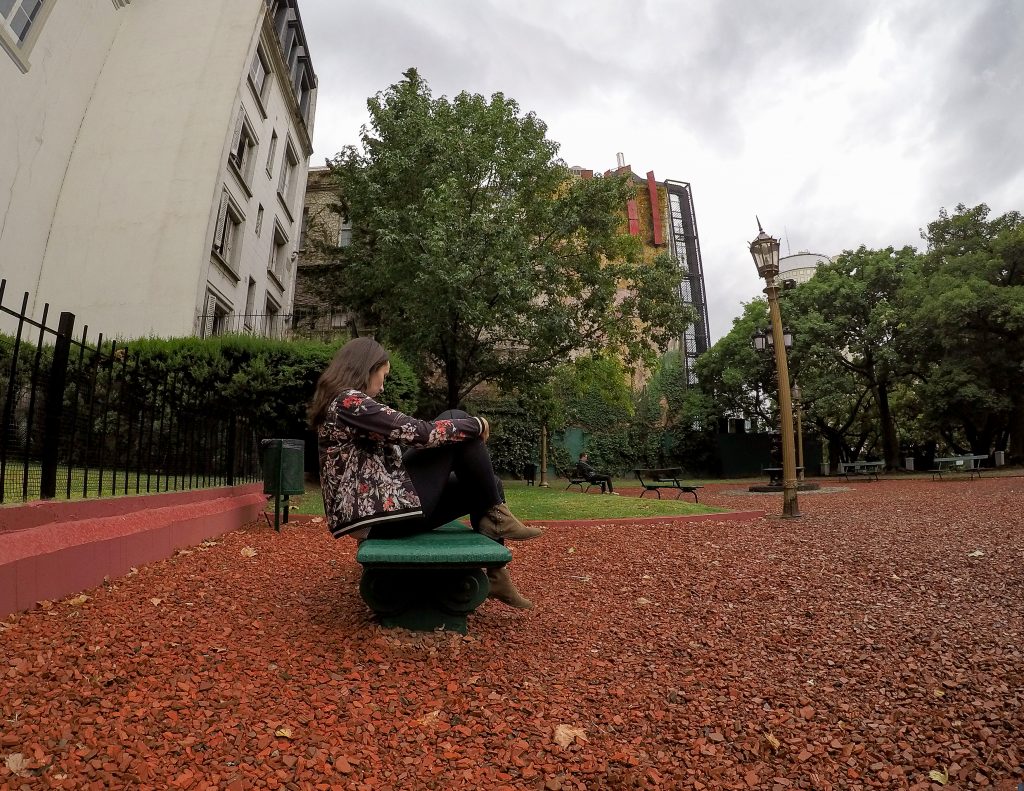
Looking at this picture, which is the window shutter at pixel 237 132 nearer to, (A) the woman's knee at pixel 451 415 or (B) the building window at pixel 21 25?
(B) the building window at pixel 21 25

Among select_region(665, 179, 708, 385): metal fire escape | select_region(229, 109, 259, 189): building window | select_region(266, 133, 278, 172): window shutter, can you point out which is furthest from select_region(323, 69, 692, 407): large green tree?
select_region(665, 179, 708, 385): metal fire escape

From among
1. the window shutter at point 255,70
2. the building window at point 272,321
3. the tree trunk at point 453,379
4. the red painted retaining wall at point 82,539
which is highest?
the window shutter at point 255,70

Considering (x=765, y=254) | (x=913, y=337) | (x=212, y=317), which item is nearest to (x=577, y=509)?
(x=765, y=254)

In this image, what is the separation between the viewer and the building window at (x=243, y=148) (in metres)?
16.1

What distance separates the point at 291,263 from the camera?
21.9 m

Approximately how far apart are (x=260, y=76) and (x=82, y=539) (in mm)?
19293

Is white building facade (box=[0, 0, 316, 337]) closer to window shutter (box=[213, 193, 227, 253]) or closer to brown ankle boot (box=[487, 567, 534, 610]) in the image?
window shutter (box=[213, 193, 227, 253])

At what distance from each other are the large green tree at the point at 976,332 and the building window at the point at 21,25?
2848 centimetres

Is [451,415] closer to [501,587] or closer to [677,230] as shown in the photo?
[501,587]

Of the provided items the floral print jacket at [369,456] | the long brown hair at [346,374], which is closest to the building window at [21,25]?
the long brown hair at [346,374]

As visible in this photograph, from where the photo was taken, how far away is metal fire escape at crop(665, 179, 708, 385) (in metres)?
40.8

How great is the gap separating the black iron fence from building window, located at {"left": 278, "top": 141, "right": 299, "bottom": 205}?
13231 millimetres

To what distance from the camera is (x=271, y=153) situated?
64.8 ft

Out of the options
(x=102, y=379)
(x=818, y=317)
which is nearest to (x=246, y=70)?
(x=102, y=379)
